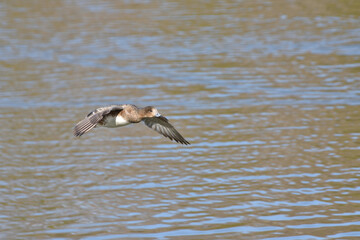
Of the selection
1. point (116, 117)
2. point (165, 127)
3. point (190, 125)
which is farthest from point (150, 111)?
point (190, 125)

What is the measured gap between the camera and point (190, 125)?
52.0 feet

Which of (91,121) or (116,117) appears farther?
(116,117)

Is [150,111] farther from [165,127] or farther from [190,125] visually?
[190,125]

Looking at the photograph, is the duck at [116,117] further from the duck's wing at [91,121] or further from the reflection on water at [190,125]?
the reflection on water at [190,125]

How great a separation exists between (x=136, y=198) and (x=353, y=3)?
18.3 meters

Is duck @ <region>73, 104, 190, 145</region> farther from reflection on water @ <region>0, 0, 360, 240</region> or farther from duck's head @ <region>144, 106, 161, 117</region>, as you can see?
reflection on water @ <region>0, 0, 360, 240</region>

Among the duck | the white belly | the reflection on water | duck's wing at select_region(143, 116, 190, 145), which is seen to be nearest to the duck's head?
the duck

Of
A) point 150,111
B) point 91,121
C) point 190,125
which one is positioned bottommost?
point 91,121

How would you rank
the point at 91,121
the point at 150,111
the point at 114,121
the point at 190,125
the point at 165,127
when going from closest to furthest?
the point at 91,121 < the point at 114,121 < the point at 150,111 < the point at 165,127 < the point at 190,125

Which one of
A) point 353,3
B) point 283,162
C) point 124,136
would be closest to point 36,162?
point 124,136

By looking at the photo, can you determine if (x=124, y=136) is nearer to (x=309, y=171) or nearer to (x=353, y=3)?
(x=309, y=171)

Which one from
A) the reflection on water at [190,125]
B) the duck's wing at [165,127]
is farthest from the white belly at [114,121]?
the reflection on water at [190,125]

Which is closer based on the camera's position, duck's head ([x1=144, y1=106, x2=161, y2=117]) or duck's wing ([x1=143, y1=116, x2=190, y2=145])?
duck's head ([x1=144, y1=106, x2=161, y2=117])

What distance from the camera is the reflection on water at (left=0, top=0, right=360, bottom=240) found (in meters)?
11.0
